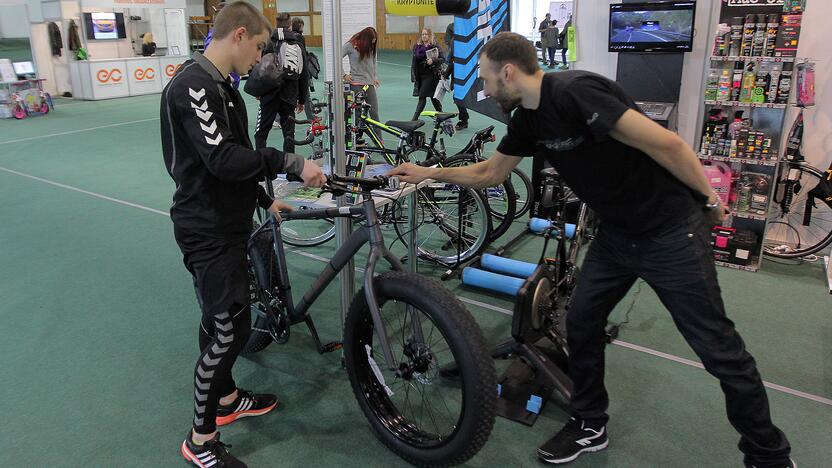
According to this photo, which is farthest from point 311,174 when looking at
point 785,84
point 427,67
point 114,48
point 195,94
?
point 114,48

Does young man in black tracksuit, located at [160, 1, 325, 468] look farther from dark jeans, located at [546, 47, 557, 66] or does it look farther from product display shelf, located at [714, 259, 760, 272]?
dark jeans, located at [546, 47, 557, 66]

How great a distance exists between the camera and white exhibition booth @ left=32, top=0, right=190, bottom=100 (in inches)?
470

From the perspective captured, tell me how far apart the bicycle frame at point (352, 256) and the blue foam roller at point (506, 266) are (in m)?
1.56

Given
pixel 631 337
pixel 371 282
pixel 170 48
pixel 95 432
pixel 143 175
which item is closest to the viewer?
pixel 371 282

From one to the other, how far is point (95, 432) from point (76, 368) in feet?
2.00

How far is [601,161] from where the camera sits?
197cm

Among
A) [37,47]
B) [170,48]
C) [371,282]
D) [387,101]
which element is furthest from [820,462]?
[170,48]

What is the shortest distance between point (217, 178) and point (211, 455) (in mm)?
1033

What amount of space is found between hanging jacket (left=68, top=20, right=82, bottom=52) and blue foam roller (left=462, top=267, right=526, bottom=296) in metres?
11.2

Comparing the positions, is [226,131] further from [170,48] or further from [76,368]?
[170,48]

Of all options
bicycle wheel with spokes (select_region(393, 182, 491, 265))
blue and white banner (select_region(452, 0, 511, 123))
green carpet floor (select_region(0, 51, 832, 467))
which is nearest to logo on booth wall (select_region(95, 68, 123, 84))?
green carpet floor (select_region(0, 51, 832, 467))

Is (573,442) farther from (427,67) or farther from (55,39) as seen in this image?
Answer: (55,39)

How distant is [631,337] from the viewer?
3.32 metres

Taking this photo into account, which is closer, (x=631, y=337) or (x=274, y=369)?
(x=274, y=369)
